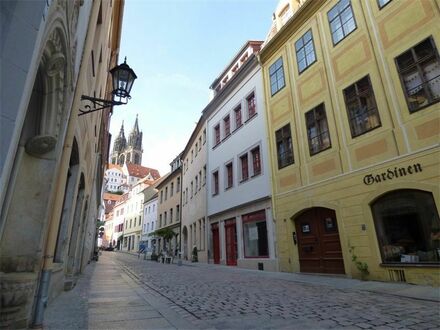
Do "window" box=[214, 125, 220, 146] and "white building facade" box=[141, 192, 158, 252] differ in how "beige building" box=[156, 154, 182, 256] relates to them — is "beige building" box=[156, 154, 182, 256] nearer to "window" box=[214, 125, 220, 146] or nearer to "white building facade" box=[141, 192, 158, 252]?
"white building facade" box=[141, 192, 158, 252]

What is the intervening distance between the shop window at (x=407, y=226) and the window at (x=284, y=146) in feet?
16.4

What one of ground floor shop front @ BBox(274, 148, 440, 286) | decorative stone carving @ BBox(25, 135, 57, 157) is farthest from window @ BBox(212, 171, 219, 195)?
decorative stone carving @ BBox(25, 135, 57, 157)

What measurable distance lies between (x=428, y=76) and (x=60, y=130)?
31.8ft

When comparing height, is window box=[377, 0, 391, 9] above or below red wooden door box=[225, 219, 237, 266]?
above

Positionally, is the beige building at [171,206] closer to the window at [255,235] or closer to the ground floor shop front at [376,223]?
the window at [255,235]

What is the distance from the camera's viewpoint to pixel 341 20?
12117 mm

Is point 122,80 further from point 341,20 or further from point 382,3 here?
point 341,20

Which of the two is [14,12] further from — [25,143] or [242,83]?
[242,83]

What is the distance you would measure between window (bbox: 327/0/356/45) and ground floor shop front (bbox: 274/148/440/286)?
5653 millimetres

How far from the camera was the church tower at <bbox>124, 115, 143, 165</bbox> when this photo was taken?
118 meters

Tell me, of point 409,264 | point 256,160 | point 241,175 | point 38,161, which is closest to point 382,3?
point 409,264

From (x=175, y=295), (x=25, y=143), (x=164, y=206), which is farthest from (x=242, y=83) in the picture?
(x=164, y=206)

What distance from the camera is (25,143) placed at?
170 inches

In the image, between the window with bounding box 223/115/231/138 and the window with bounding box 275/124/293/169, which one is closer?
the window with bounding box 275/124/293/169
